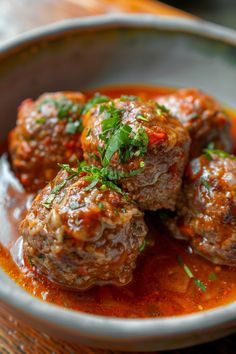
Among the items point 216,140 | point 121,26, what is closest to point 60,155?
point 216,140

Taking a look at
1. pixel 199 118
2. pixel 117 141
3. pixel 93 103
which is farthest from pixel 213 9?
pixel 117 141

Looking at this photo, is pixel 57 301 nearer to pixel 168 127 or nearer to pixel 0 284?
pixel 0 284

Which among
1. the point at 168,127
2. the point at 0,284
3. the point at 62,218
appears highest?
the point at 168,127

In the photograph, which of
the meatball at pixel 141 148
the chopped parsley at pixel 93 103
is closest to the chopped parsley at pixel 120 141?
the meatball at pixel 141 148

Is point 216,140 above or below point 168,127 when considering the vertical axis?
below

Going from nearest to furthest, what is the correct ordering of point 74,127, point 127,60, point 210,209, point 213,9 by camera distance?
point 210,209 → point 74,127 → point 127,60 → point 213,9

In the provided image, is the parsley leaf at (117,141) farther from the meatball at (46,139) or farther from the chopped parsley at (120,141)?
the meatball at (46,139)

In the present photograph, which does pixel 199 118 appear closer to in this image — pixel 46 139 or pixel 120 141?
pixel 120 141
